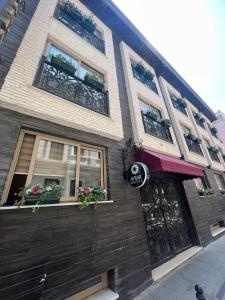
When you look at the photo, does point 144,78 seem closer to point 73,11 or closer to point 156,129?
point 156,129

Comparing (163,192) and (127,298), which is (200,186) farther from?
(127,298)

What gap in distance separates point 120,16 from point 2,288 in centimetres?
1149

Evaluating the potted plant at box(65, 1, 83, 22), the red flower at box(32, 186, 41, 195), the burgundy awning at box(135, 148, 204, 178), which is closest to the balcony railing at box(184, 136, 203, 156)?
the burgundy awning at box(135, 148, 204, 178)

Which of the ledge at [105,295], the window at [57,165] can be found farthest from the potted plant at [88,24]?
the ledge at [105,295]

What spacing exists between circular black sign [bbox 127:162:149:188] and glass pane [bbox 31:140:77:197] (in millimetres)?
1740

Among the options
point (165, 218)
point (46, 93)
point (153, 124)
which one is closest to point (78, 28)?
point (46, 93)

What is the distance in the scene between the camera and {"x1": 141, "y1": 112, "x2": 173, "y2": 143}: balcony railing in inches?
286

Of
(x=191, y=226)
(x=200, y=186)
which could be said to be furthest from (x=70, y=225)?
(x=200, y=186)

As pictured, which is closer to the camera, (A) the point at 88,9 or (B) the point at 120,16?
(A) the point at 88,9

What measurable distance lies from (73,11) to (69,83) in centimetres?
402

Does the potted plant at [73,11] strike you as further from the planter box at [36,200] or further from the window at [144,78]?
the planter box at [36,200]

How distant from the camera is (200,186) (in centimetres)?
957

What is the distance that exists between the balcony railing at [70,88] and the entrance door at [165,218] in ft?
12.0

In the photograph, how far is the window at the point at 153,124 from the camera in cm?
732
